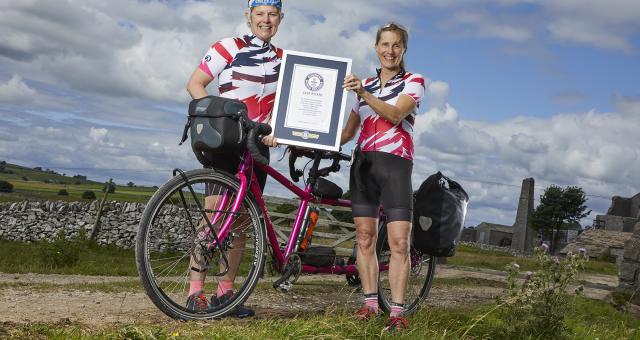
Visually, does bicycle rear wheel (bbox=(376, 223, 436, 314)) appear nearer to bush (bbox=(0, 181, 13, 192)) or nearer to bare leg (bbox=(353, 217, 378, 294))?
bare leg (bbox=(353, 217, 378, 294))

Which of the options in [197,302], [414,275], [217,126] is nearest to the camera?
[217,126]

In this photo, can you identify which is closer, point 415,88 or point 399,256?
point 415,88

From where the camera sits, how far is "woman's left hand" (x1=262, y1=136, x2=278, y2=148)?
5.15 metres

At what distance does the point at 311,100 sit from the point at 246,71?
21.5 inches

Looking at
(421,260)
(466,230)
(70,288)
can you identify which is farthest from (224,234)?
(466,230)

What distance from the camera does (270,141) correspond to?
5160 mm

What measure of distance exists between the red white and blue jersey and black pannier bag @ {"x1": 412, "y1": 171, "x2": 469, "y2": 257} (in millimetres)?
1580

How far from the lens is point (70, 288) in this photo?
25.6 ft

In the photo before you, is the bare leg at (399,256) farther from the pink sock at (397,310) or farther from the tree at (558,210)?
the tree at (558,210)

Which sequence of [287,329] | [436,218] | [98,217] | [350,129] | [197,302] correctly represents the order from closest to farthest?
[287,329] → [197,302] → [350,129] → [436,218] → [98,217]

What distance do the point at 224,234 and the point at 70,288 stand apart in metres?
3.40

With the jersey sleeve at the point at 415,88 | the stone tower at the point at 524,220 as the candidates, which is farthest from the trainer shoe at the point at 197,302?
the stone tower at the point at 524,220

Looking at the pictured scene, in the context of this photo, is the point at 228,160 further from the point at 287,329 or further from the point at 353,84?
the point at 287,329

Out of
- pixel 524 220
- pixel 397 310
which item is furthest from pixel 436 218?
pixel 524 220
